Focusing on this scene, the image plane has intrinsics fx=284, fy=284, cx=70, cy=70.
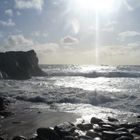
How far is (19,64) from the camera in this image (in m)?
68.2

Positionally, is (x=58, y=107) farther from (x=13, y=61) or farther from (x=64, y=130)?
(x=13, y=61)

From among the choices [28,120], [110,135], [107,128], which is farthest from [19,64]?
[110,135]

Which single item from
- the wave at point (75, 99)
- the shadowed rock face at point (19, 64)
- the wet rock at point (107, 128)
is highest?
the shadowed rock face at point (19, 64)

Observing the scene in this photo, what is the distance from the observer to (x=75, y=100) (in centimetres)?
2308

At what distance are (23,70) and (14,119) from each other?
51050mm

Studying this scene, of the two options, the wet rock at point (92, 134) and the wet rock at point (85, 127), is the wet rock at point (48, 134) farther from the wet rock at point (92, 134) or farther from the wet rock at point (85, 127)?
the wet rock at point (85, 127)

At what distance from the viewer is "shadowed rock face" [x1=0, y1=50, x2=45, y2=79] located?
207ft

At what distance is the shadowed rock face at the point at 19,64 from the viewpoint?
63.2 m

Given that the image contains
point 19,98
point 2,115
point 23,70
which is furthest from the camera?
point 23,70

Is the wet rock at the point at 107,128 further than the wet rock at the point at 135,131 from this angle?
Yes

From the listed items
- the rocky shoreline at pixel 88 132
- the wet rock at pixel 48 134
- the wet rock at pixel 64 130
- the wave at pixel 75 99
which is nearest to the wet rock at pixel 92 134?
the rocky shoreline at pixel 88 132

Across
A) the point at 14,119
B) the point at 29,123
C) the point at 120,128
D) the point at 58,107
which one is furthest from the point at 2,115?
the point at 120,128

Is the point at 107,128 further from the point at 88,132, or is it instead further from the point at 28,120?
the point at 28,120

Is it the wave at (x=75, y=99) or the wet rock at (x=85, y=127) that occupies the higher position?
the wet rock at (x=85, y=127)
